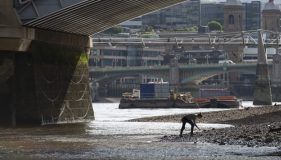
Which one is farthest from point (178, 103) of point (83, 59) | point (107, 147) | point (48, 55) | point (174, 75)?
point (107, 147)

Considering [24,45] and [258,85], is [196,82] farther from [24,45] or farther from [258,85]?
[24,45]

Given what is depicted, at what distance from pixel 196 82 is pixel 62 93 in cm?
12701

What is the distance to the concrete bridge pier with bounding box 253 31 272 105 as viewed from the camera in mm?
157125

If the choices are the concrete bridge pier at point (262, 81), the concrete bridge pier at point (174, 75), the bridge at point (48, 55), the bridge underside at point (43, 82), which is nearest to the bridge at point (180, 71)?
the concrete bridge pier at point (174, 75)

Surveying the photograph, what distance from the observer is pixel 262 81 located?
159500mm

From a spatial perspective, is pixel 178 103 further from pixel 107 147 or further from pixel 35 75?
pixel 107 147

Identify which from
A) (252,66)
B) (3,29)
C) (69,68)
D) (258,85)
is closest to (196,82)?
(252,66)

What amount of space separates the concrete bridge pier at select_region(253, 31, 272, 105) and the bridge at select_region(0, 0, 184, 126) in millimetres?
79309

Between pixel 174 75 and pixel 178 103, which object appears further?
pixel 174 75

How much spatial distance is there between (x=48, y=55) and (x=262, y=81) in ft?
301

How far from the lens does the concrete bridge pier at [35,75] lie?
215 ft

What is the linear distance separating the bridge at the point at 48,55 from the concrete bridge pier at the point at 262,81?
3122 inches

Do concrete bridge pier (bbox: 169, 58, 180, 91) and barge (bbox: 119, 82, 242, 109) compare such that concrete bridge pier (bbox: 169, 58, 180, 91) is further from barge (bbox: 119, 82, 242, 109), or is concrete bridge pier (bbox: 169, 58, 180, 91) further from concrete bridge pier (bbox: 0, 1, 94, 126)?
concrete bridge pier (bbox: 0, 1, 94, 126)

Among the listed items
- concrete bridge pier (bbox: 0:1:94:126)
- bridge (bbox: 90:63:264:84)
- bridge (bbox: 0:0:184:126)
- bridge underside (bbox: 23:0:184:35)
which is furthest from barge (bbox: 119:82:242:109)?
concrete bridge pier (bbox: 0:1:94:126)
